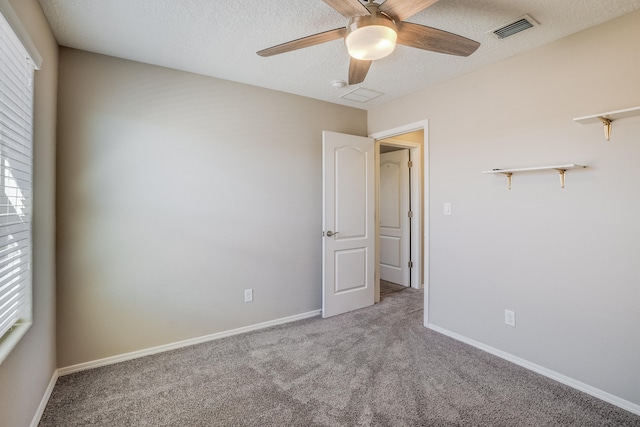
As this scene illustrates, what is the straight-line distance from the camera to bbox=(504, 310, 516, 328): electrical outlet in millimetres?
2480

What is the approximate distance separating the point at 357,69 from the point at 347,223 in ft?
6.08

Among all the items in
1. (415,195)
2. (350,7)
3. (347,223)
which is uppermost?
(350,7)

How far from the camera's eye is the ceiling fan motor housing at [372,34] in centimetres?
150

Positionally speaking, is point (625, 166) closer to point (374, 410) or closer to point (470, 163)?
point (470, 163)

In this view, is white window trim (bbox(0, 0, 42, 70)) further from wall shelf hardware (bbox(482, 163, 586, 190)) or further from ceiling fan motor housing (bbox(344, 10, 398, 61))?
wall shelf hardware (bbox(482, 163, 586, 190))

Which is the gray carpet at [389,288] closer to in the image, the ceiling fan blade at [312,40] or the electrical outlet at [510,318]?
the electrical outlet at [510,318]

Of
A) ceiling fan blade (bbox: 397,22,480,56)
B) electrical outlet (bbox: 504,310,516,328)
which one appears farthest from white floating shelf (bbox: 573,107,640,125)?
electrical outlet (bbox: 504,310,516,328)

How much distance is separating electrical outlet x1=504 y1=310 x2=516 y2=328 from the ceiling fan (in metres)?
2.00

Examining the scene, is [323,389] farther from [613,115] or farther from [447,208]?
[613,115]

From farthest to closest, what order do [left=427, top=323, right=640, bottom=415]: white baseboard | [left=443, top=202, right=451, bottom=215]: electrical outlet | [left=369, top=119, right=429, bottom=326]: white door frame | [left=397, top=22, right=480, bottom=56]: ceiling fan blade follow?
[left=369, top=119, right=429, bottom=326]: white door frame, [left=443, top=202, right=451, bottom=215]: electrical outlet, [left=427, top=323, right=640, bottom=415]: white baseboard, [left=397, top=22, right=480, bottom=56]: ceiling fan blade

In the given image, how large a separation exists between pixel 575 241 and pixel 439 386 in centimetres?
137

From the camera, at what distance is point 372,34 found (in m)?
1.50

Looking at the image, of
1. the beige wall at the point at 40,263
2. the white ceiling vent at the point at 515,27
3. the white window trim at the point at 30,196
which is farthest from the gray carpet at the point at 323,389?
the white ceiling vent at the point at 515,27

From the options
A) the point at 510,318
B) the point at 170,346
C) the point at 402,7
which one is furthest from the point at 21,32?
the point at 510,318
